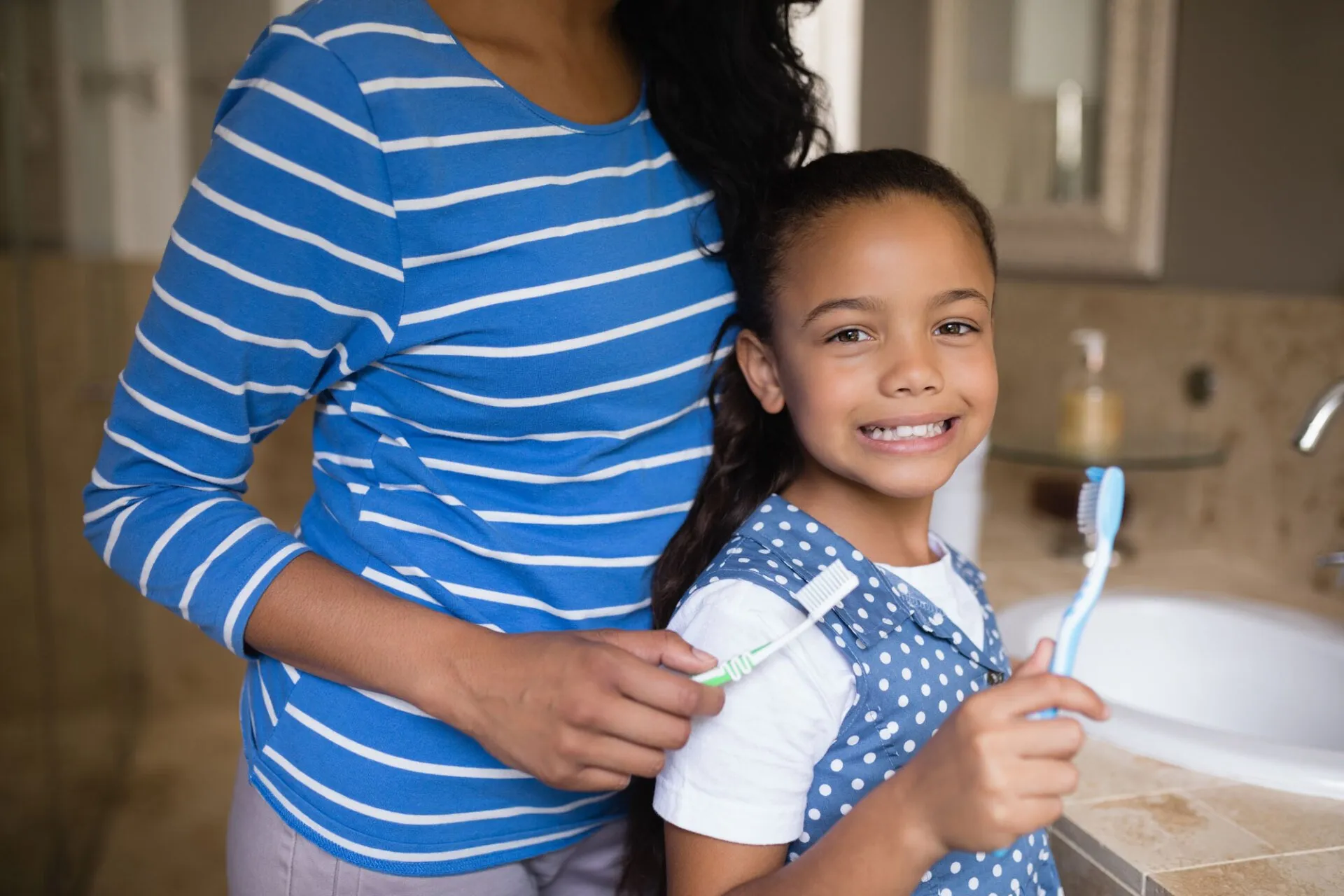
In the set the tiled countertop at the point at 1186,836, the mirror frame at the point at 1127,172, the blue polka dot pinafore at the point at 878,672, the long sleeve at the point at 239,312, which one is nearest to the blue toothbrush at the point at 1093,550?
the blue polka dot pinafore at the point at 878,672

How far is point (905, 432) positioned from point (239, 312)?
437 millimetres

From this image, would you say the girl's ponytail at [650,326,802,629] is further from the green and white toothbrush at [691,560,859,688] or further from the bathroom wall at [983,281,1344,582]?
the bathroom wall at [983,281,1344,582]

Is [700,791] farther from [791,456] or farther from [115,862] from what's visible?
[115,862]

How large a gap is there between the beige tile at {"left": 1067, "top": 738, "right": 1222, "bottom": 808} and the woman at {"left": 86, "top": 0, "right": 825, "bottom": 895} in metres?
0.39

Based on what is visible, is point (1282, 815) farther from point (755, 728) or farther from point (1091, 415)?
point (1091, 415)

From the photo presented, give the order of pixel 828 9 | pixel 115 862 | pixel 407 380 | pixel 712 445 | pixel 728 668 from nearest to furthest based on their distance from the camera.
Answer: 1. pixel 728 668
2. pixel 407 380
3. pixel 712 445
4. pixel 115 862
5. pixel 828 9

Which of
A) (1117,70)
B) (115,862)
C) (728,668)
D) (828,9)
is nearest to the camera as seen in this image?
(728,668)

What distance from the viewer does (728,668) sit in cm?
64

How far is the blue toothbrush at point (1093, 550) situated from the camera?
1.96ft

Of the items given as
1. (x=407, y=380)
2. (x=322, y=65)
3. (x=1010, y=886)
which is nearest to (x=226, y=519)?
(x=407, y=380)

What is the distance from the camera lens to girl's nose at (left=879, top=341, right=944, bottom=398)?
30.0 inches

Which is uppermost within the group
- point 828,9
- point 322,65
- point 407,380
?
point 828,9

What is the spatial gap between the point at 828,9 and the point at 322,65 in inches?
86.8

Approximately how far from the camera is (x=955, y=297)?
79cm
